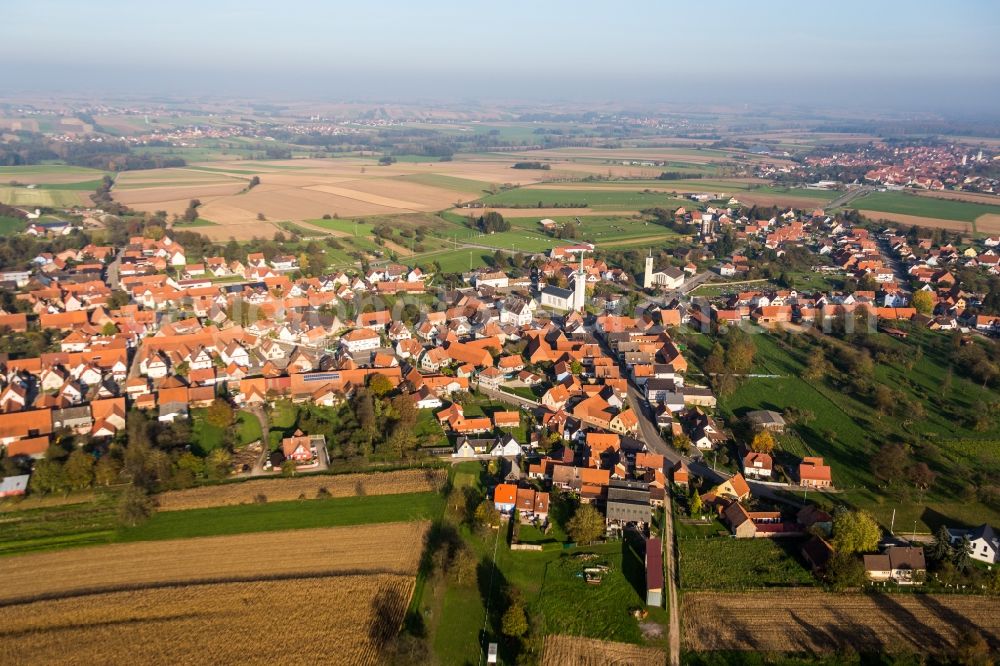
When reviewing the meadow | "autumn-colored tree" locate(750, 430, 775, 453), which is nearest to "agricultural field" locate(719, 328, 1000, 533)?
"autumn-colored tree" locate(750, 430, 775, 453)

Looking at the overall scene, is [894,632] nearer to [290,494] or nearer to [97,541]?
[290,494]

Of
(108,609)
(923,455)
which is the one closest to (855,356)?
(923,455)

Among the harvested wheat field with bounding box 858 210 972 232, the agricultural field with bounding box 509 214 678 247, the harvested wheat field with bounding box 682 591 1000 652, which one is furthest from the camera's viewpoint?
the harvested wheat field with bounding box 858 210 972 232

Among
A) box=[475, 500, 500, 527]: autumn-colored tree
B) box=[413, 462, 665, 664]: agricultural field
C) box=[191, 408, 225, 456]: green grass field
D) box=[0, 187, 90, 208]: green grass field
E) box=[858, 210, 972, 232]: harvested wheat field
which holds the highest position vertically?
box=[858, 210, 972, 232]: harvested wheat field

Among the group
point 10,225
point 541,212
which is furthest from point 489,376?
point 10,225

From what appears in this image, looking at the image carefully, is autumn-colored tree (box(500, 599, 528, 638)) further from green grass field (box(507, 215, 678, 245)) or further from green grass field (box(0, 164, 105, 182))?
green grass field (box(0, 164, 105, 182))

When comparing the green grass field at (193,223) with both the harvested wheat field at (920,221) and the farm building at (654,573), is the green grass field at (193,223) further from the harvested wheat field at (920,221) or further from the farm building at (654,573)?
the harvested wheat field at (920,221)

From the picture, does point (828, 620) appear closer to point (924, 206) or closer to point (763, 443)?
point (763, 443)
